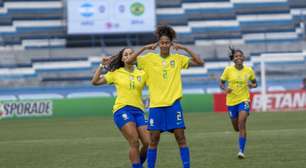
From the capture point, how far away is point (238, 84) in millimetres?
17359

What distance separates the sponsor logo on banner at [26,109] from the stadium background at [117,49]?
0.15 feet

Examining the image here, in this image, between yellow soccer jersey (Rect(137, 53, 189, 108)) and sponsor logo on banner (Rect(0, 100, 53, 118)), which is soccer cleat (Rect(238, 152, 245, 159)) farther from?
sponsor logo on banner (Rect(0, 100, 53, 118))

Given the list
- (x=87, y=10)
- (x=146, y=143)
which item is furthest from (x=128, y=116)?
(x=87, y=10)

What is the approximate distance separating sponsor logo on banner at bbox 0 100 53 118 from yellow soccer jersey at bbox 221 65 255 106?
2170 centimetres

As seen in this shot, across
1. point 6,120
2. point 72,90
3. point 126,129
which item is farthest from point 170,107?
point 72,90

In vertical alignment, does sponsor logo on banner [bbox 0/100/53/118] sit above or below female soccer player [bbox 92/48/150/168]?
below

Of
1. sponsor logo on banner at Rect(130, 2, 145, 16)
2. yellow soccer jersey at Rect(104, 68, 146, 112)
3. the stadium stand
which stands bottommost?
the stadium stand

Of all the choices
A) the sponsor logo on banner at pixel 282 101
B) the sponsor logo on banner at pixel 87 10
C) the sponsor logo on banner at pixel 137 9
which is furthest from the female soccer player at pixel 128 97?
the sponsor logo on banner at pixel 137 9

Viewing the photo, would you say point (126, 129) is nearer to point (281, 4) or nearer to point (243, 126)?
point (243, 126)

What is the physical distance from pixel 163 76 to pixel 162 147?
23.7 ft

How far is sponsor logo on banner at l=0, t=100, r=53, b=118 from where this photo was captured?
37938mm

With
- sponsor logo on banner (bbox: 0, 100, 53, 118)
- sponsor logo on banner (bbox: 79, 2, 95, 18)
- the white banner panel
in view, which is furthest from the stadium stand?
sponsor logo on banner (bbox: 0, 100, 53, 118)

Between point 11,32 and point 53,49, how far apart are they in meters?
2.87

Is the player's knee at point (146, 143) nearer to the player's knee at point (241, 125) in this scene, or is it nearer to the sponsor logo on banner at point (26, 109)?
the player's knee at point (241, 125)
